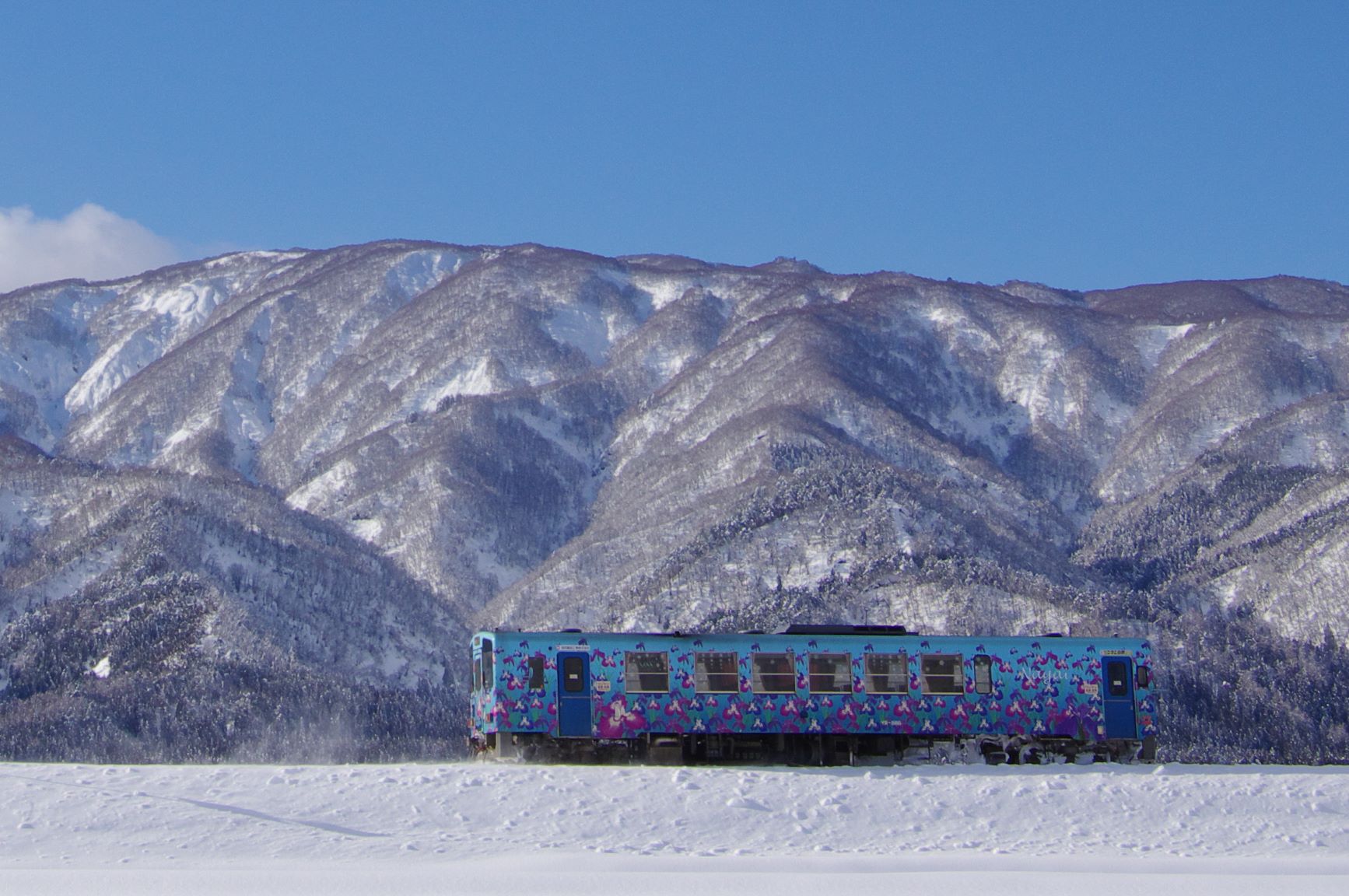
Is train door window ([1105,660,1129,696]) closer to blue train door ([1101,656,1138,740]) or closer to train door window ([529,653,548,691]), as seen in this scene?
blue train door ([1101,656,1138,740])

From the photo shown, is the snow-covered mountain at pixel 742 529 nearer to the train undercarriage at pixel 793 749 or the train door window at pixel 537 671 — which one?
the train undercarriage at pixel 793 749

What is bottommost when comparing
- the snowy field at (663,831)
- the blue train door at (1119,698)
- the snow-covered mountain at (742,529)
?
the snowy field at (663,831)

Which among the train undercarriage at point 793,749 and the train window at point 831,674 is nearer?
the train undercarriage at point 793,749

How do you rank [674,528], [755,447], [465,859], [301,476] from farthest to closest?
[301,476] → [755,447] → [674,528] → [465,859]

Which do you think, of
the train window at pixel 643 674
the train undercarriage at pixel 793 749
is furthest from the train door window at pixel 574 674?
the train undercarriage at pixel 793 749

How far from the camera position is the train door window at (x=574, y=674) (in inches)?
1409

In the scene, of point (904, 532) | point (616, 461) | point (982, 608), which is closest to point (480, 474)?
point (616, 461)

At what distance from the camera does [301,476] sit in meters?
193

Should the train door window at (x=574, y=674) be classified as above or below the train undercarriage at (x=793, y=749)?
above

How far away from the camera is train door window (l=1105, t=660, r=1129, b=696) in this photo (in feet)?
124

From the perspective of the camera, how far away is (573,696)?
35.8 m

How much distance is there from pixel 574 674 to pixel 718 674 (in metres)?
3.15

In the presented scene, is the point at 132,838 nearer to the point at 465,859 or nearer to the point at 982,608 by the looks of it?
the point at 465,859

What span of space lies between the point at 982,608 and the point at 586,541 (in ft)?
156
